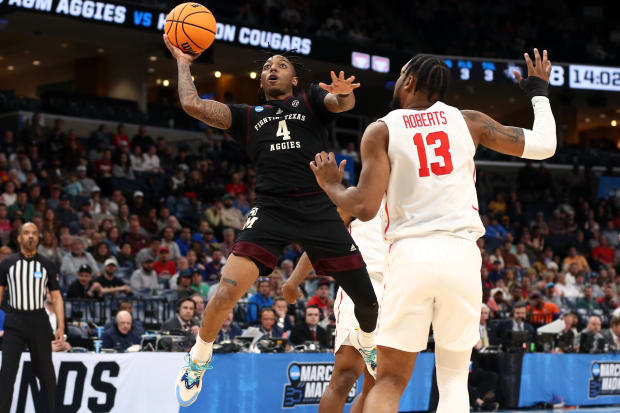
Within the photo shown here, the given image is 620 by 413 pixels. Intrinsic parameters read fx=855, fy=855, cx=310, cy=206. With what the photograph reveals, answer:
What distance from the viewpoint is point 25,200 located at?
15.4m

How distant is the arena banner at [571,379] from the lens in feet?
43.1

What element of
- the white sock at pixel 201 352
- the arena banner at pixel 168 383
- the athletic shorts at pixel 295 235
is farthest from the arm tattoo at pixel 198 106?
the arena banner at pixel 168 383

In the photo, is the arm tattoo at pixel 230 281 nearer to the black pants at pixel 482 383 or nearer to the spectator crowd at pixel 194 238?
the spectator crowd at pixel 194 238

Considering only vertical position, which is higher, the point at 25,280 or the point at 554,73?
the point at 554,73

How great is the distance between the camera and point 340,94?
5.47 meters

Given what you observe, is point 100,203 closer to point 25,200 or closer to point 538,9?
point 25,200

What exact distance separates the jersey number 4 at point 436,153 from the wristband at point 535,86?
0.73m

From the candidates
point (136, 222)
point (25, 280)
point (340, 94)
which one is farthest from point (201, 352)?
point (136, 222)

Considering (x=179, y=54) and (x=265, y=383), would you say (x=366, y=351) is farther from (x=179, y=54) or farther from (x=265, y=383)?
(x=265, y=383)

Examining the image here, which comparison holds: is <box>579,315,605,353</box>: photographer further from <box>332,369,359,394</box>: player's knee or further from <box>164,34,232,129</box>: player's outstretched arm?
<box>164,34,232,129</box>: player's outstretched arm

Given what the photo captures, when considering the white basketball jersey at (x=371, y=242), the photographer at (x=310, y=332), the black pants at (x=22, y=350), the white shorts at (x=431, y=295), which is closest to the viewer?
the white shorts at (x=431, y=295)

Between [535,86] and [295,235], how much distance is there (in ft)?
6.09

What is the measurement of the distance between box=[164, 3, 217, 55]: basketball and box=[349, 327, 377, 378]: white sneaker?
227 cm

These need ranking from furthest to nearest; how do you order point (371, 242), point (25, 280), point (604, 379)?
1. point (604, 379)
2. point (25, 280)
3. point (371, 242)
